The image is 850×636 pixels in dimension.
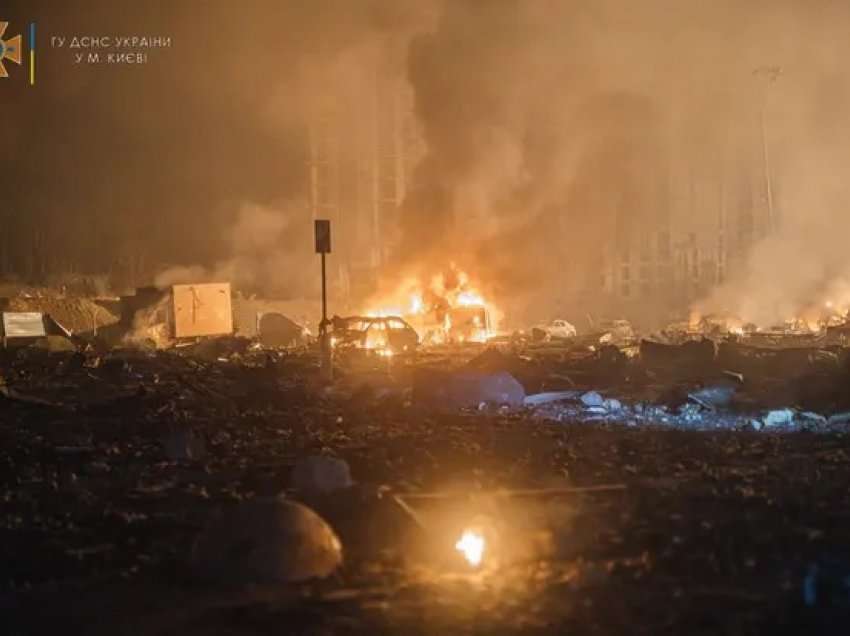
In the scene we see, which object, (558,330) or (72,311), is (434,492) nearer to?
(72,311)

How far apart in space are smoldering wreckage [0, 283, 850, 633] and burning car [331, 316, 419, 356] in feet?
12.7

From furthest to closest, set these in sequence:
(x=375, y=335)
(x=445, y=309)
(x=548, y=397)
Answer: (x=445, y=309) < (x=375, y=335) < (x=548, y=397)

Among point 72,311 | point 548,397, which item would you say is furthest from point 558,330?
point 548,397

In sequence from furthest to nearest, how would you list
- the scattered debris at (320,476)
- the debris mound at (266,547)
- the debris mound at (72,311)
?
the debris mound at (72,311)
the scattered debris at (320,476)
the debris mound at (266,547)

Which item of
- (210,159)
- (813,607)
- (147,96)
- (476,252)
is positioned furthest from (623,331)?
(813,607)

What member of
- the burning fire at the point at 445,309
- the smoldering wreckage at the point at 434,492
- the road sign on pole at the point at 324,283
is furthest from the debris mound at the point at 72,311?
the road sign on pole at the point at 324,283

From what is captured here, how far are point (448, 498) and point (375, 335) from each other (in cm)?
1548

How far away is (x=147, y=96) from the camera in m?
37.9

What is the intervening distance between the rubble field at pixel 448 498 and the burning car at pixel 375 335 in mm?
5783

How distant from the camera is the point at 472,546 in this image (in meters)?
6.65

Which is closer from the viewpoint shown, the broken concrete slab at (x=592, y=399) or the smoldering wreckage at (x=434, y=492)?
the smoldering wreckage at (x=434, y=492)

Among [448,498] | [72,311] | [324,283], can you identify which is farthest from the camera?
[72,311]

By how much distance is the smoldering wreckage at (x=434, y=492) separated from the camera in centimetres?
568

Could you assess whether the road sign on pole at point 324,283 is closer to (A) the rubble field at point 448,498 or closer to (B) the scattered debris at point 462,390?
(A) the rubble field at point 448,498
